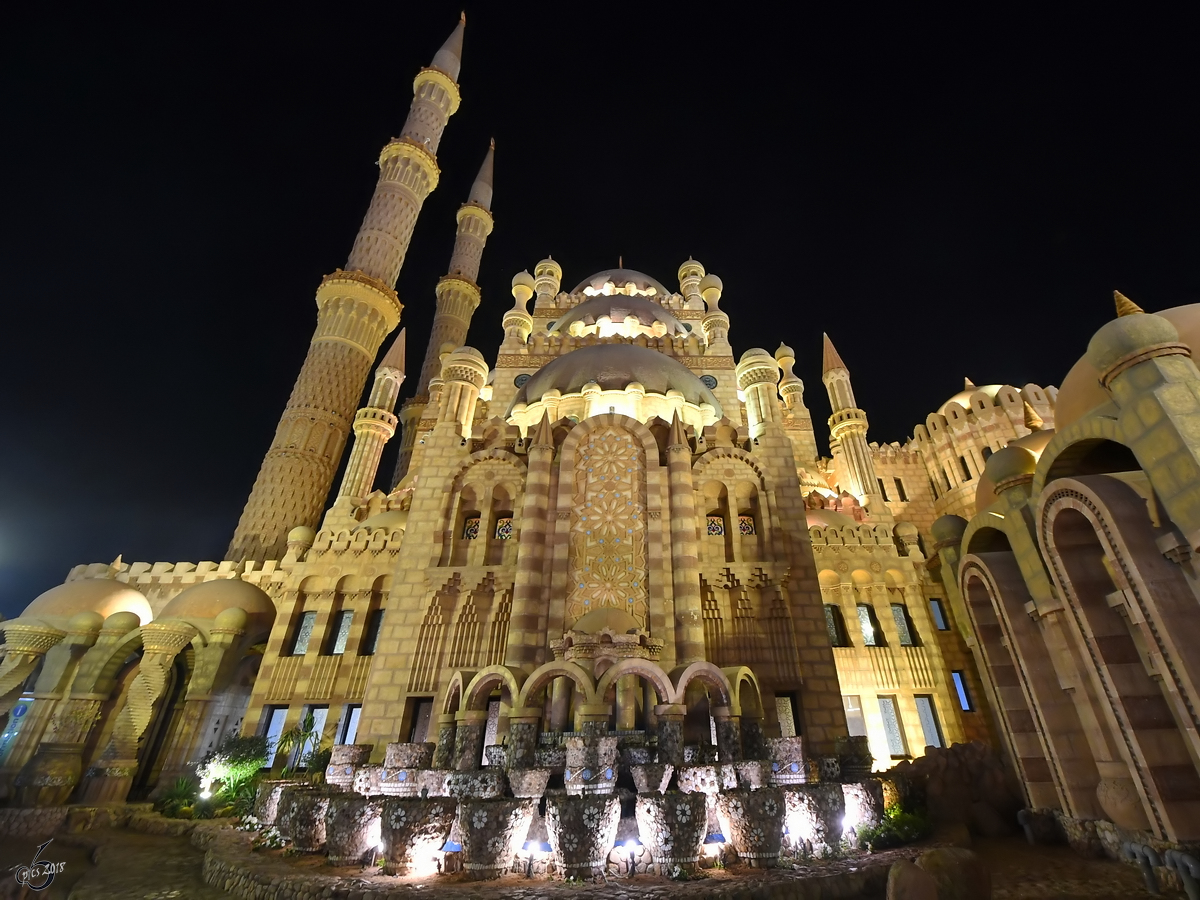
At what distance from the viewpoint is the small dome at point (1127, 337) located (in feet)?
24.1

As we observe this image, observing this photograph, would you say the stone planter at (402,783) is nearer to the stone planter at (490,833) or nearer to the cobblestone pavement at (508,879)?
the cobblestone pavement at (508,879)

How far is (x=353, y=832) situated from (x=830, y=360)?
32244 millimetres

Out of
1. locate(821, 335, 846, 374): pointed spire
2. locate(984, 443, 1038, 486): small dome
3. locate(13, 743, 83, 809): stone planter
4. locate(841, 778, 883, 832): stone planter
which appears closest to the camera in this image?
locate(841, 778, 883, 832): stone planter

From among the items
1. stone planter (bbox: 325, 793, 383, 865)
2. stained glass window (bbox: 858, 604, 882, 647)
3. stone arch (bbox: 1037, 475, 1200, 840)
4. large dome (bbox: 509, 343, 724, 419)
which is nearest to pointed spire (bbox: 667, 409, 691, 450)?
large dome (bbox: 509, 343, 724, 419)

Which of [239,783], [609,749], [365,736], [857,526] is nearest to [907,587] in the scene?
[857,526]

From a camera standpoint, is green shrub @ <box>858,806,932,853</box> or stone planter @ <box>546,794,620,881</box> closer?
stone planter @ <box>546,794,620,881</box>

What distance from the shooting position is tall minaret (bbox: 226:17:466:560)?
25688 mm

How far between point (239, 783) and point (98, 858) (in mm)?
4495

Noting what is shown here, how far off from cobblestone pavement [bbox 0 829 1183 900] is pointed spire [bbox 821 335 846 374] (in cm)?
2669

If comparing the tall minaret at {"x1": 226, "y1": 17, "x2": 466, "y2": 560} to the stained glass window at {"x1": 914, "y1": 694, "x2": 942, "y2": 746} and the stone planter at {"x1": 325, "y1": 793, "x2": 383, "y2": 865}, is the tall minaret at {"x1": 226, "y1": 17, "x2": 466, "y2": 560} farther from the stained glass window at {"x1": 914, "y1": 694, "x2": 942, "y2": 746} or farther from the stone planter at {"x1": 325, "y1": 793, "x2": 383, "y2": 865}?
the stained glass window at {"x1": 914, "y1": 694, "x2": 942, "y2": 746}

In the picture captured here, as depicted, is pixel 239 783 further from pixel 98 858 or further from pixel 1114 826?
pixel 1114 826

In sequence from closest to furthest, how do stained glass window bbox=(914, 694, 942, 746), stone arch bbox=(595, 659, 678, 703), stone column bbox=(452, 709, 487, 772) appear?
stone column bbox=(452, 709, 487, 772) < stone arch bbox=(595, 659, 678, 703) < stained glass window bbox=(914, 694, 942, 746)

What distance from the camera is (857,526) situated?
69.6 feet

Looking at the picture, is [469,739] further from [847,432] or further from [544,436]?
[847,432]
